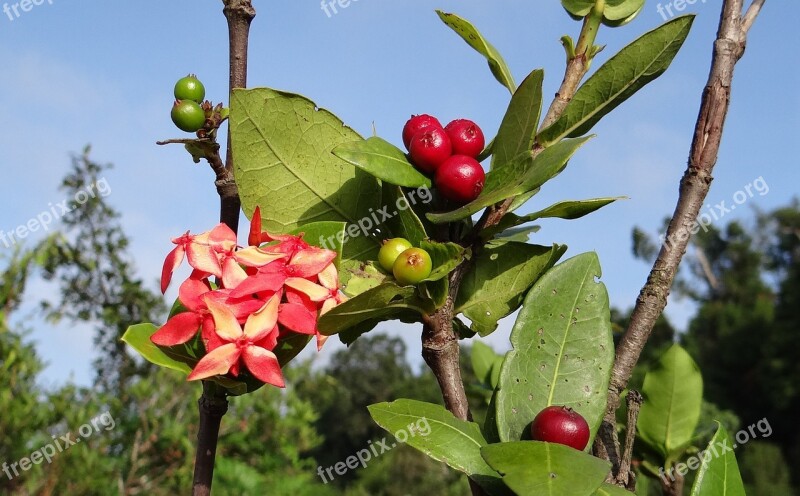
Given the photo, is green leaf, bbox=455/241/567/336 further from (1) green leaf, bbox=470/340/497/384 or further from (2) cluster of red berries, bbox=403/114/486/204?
(1) green leaf, bbox=470/340/497/384

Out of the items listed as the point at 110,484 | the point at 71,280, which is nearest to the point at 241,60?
the point at 110,484

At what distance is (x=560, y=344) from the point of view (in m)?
0.87

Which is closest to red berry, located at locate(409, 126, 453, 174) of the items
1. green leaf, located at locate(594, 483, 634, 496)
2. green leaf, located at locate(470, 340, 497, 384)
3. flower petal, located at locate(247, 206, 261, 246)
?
flower petal, located at locate(247, 206, 261, 246)

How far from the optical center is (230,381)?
0.83 meters

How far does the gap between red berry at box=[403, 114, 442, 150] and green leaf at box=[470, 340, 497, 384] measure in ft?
2.84

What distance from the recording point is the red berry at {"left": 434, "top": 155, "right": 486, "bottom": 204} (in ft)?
2.76

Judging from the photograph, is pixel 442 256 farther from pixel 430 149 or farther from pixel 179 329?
pixel 179 329

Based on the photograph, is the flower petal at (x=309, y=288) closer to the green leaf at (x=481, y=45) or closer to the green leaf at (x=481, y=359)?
the green leaf at (x=481, y=45)

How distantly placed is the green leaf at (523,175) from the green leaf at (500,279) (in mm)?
110

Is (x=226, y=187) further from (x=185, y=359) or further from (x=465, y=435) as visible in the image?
(x=465, y=435)

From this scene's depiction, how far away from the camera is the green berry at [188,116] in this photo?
0.99 m

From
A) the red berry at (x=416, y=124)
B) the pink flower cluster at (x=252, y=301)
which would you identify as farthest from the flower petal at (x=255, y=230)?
the red berry at (x=416, y=124)

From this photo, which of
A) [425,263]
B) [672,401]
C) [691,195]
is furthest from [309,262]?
[672,401]

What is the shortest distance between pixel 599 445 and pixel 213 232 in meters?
0.55
